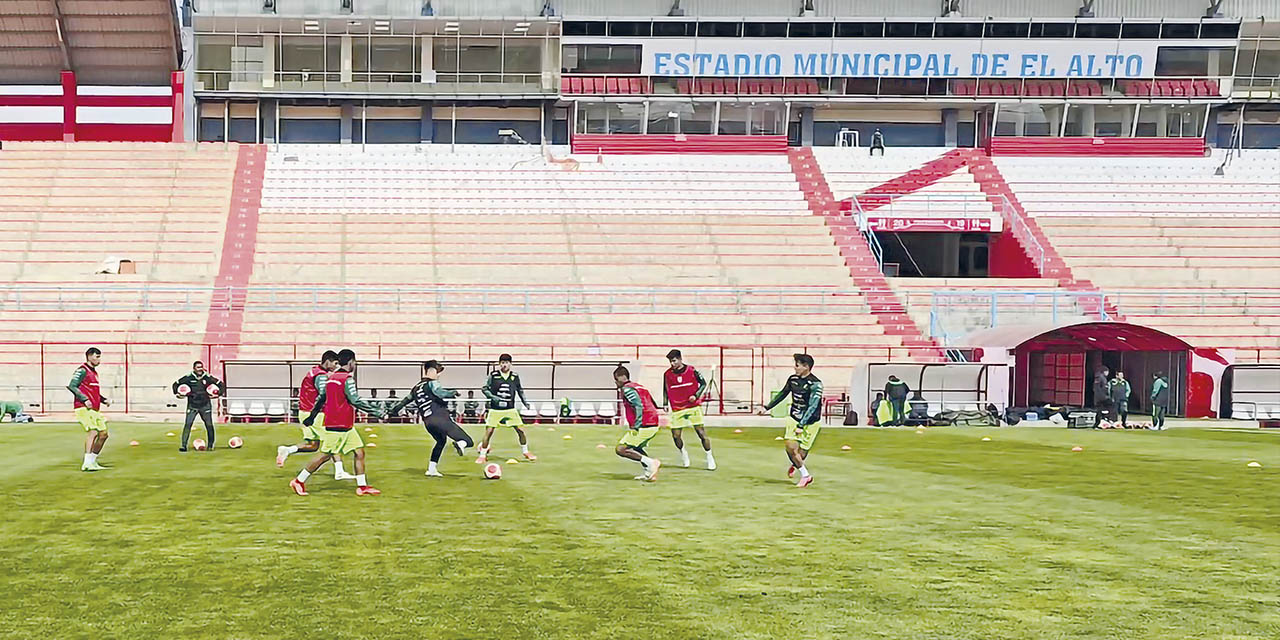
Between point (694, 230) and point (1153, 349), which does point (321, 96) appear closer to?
point (694, 230)

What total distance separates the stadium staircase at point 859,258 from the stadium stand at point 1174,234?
6969 millimetres

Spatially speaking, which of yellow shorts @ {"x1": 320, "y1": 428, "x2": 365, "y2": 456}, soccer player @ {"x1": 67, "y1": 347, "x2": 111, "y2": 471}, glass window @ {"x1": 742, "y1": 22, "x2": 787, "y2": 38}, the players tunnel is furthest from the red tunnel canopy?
soccer player @ {"x1": 67, "y1": 347, "x2": 111, "y2": 471}

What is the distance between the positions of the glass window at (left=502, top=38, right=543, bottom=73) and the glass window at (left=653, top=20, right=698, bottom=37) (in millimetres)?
4769

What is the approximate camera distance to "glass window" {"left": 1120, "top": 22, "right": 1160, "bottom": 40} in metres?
56.7

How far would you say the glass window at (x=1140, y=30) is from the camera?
186 feet

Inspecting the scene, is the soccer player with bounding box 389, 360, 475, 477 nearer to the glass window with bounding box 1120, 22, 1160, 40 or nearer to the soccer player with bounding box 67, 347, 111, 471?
the soccer player with bounding box 67, 347, 111, 471

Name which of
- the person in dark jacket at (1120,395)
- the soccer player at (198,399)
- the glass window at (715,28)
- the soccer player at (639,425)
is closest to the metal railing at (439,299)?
the person in dark jacket at (1120,395)

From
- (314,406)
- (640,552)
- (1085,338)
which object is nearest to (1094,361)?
(1085,338)

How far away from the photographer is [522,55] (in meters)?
56.9

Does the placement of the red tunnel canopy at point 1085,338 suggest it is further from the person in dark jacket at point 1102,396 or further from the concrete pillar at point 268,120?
the concrete pillar at point 268,120

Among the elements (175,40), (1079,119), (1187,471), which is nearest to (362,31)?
(175,40)

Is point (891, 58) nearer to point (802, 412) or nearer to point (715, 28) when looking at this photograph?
point (715, 28)

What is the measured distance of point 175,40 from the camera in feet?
187

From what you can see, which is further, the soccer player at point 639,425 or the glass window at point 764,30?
the glass window at point 764,30
